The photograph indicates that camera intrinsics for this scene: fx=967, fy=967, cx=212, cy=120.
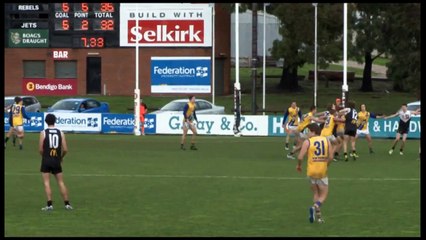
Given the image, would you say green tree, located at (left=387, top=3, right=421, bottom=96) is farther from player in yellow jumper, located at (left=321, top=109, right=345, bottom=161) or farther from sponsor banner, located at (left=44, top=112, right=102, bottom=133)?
player in yellow jumper, located at (left=321, top=109, right=345, bottom=161)

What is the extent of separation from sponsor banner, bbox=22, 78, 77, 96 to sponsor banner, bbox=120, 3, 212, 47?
486cm

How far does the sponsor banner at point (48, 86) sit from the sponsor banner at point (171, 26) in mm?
4865

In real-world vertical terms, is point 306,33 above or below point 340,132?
above

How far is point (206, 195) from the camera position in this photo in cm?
2064

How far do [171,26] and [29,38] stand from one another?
9350 millimetres

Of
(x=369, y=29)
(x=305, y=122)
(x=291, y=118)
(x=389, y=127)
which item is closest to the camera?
(x=305, y=122)

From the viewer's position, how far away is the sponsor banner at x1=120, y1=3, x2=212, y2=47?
6369cm

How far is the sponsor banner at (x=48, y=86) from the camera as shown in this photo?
65.2m

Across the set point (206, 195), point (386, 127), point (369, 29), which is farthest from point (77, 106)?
point (206, 195)

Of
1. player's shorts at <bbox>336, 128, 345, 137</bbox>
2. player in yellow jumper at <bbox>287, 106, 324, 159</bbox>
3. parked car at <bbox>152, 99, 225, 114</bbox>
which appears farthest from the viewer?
parked car at <bbox>152, 99, 225, 114</bbox>

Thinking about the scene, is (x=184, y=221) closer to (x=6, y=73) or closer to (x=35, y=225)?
(x=35, y=225)

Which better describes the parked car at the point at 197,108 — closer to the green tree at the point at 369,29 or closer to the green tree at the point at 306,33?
the green tree at the point at 306,33

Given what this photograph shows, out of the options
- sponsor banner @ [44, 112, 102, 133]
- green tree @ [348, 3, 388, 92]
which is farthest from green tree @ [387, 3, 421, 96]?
sponsor banner @ [44, 112, 102, 133]
